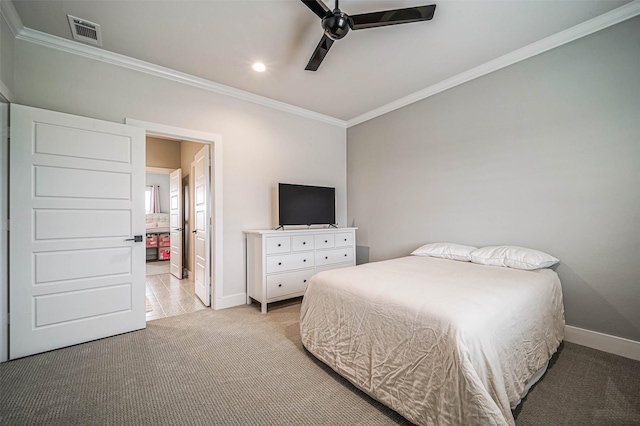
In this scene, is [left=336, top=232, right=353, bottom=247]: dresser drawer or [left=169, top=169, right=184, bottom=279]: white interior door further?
[left=169, top=169, right=184, bottom=279]: white interior door

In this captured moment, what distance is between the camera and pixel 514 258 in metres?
2.37

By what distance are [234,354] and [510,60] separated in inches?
150

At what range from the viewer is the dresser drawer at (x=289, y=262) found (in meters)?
3.19

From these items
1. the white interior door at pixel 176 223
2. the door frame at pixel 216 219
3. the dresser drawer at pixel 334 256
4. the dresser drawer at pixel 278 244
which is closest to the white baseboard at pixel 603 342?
the dresser drawer at pixel 334 256

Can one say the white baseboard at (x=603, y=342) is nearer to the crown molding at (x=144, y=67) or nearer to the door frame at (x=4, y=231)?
the crown molding at (x=144, y=67)

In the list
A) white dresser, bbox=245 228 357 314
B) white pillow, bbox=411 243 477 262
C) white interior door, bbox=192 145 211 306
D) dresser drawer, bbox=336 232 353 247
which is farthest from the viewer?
dresser drawer, bbox=336 232 353 247

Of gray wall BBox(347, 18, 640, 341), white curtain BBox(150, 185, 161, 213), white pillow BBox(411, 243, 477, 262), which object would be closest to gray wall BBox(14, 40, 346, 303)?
→ gray wall BBox(347, 18, 640, 341)

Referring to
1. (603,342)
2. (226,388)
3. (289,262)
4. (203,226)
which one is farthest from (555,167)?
(203,226)

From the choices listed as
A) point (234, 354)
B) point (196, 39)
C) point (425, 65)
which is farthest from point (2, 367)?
point (425, 65)

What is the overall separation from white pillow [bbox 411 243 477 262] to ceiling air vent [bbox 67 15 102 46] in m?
3.75

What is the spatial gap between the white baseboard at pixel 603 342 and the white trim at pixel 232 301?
3.37 meters

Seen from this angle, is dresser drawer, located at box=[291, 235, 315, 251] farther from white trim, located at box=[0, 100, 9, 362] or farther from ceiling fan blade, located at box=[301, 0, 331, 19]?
white trim, located at box=[0, 100, 9, 362]

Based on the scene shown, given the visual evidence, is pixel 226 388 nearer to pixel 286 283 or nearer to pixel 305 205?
pixel 286 283

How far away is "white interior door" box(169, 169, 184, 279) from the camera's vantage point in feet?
16.2
